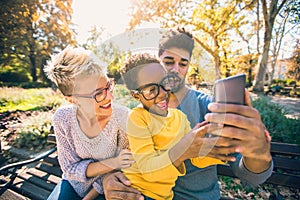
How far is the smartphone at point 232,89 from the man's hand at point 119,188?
0.87m

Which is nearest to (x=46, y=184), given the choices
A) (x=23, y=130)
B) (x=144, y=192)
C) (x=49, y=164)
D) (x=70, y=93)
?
(x=49, y=164)

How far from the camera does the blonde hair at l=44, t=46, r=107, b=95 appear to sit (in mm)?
1432

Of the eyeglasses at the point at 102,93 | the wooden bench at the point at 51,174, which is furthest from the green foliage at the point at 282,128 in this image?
the eyeglasses at the point at 102,93

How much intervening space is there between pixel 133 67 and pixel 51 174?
7.56 ft

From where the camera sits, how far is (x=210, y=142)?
0.72 meters

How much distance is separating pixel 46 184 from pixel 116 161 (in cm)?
165

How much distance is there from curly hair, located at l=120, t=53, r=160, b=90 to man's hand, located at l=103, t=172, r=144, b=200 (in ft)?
2.13

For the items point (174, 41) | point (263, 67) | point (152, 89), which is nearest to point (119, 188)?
point (152, 89)

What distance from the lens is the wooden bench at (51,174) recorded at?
1.98 metres

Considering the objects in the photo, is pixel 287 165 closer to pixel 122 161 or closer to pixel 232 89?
pixel 122 161

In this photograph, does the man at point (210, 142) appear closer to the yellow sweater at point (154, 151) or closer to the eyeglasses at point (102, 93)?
the yellow sweater at point (154, 151)

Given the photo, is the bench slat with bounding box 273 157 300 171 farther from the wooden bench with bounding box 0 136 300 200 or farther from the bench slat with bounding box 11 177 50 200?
the bench slat with bounding box 11 177 50 200

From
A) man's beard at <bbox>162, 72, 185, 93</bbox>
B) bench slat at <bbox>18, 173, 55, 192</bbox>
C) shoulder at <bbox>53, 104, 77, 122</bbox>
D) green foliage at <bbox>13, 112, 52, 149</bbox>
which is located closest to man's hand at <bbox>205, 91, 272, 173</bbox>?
man's beard at <bbox>162, 72, 185, 93</bbox>

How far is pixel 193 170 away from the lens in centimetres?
149
